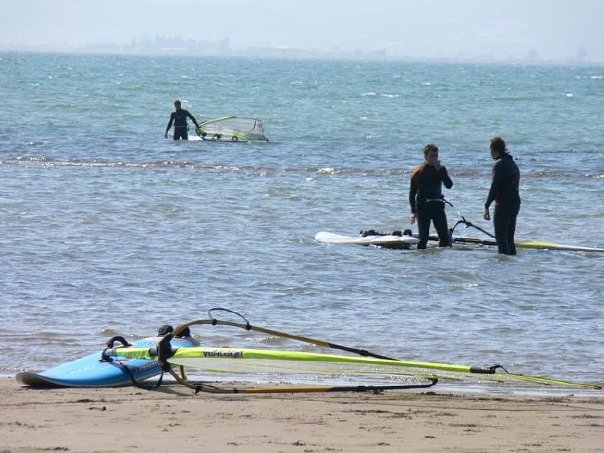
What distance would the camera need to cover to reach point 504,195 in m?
14.1

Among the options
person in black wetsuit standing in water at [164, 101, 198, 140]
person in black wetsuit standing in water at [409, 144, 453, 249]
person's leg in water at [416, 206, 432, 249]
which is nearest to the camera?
person in black wetsuit standing in water at [409, 144, 453, 249]

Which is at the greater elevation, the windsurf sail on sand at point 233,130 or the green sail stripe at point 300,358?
the green sail stripe at point 300,358

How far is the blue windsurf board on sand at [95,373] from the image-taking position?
777 cm

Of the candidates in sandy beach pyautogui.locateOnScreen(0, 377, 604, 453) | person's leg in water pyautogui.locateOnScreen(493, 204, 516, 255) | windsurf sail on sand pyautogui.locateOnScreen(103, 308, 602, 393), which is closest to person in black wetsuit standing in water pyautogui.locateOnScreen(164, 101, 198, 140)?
person's leg in water pyautogui.locateOnScreen(493, 204, 516, 255)

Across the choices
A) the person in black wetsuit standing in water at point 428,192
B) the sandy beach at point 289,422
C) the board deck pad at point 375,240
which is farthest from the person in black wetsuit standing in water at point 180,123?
the sandy beach at point 289,422

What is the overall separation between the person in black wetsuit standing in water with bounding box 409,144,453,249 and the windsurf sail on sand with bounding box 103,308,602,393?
20.2ft

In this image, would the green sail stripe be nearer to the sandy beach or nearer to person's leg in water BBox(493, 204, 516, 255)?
the sandy beach

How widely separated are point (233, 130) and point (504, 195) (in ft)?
59.0

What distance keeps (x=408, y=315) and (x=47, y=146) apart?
19736mm

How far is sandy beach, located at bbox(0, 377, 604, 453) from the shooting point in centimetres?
615

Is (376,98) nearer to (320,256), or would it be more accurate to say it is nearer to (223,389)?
(320,256)

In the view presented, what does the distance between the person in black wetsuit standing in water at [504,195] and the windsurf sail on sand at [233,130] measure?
1706cm

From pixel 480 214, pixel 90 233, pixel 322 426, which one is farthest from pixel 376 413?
pixel 480 214

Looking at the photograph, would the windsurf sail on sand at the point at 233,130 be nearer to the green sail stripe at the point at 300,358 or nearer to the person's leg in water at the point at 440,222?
the person's leg in water at the point at 440,222
